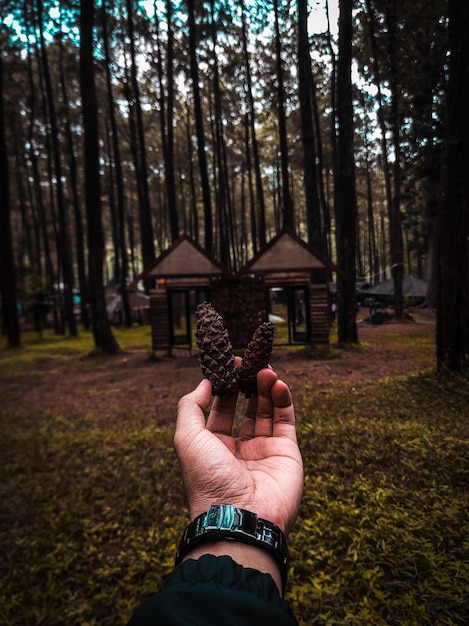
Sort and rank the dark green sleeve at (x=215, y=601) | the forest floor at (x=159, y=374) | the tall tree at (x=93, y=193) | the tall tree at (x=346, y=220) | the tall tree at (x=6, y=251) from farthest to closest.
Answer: the tall tree at (x=6, y=251), the tall tree at (x=93, y=193), the tall tree at (x=346, y=220), the forest floor at (x=159, y=374), the dark green sleeve at (x=215, y=601)

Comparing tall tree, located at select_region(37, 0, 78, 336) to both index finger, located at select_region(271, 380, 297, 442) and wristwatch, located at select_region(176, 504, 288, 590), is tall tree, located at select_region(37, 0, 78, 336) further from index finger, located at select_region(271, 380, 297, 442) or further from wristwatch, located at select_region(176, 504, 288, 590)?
wristwatch, located at select_region(176, 504, 288, 590)

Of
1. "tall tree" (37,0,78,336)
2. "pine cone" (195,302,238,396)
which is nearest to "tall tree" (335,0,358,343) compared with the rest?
"pine cone" (195,302,238,396)

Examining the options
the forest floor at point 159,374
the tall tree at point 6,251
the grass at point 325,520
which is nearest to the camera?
the grass at point 325,520

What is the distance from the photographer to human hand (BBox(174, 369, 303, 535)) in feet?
5.53

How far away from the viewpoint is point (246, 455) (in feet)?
6.70

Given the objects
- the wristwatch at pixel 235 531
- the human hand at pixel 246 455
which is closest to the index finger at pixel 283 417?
the human hand at pixel 246 455

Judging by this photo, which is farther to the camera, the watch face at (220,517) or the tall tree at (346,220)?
the tall tree at (346,220)

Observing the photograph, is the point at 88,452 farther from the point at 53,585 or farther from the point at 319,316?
the point at 319,316

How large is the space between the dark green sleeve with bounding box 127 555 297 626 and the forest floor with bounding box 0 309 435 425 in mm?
2216

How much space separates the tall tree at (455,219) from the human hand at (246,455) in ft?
6.92

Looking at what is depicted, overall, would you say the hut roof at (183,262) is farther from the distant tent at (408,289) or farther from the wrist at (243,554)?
the distant tent at (408,289)

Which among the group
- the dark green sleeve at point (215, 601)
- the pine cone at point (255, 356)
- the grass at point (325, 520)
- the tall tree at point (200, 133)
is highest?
the tall tree at point (200, 133)

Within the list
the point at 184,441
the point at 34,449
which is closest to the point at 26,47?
the point at 34,449

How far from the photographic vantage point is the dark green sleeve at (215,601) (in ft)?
3.49
